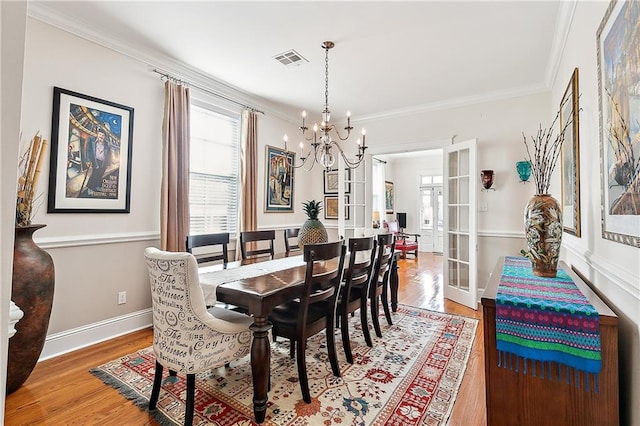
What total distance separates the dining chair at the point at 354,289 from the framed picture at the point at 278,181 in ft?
7.97

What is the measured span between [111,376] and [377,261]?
7.49ft

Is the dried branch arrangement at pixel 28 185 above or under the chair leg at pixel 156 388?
above

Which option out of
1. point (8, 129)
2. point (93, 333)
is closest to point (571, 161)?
point (8, 129)

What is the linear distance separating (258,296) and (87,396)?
1433 millimetres

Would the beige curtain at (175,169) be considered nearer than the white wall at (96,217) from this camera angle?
No

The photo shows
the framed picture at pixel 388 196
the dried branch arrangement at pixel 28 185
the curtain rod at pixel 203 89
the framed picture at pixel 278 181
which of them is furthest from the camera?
the framed picture at pixel 388 196

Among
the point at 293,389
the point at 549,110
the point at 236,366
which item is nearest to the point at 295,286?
the point at 293,389

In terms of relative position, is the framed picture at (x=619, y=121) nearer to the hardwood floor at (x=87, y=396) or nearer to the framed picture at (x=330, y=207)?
the hardwood floor at (x=87, y=396)

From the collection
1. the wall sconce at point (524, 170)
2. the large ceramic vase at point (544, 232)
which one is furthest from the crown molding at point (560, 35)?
the large ceramic vase at point (544, 232)

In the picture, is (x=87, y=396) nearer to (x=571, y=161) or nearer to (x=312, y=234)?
(x=312, y=234)

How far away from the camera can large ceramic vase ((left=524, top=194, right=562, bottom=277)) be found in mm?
1673

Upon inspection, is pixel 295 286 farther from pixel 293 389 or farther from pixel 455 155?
pixel 455 155

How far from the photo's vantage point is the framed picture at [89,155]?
8.23ft

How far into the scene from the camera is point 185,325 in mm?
1604
